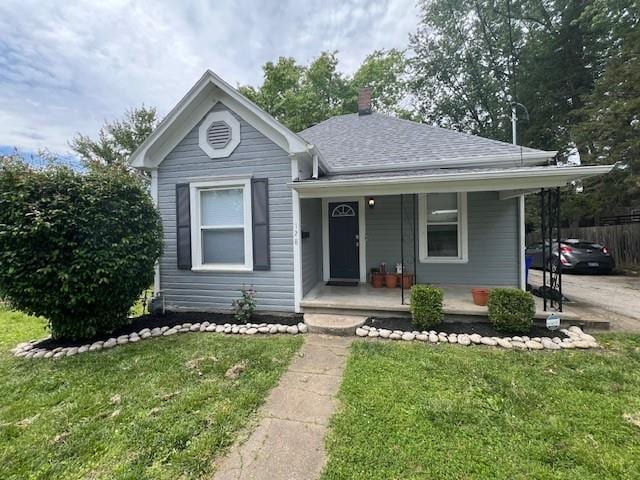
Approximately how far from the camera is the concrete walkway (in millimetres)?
1995

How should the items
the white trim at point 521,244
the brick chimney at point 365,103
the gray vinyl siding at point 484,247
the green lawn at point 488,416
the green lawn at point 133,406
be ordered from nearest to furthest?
1. the green lawn at point 488,416
2. the green lawn at point 133,406
3. the white trim at point 521,244
4. the gray vinyl siding at point 484,247
5. the brick chimney at point 365,103

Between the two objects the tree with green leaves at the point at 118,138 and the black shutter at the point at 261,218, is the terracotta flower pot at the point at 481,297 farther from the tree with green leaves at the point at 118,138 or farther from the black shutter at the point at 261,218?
the tree with green leaves at the point at 118,138

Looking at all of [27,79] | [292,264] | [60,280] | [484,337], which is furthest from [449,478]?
[27,79]

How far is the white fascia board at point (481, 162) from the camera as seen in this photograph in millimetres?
5844

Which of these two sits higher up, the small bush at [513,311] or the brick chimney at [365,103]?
the brick chimney at [365,103]

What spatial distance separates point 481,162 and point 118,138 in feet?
63.1

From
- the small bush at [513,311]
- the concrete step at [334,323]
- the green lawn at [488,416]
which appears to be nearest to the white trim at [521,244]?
the small bush at [513,311]

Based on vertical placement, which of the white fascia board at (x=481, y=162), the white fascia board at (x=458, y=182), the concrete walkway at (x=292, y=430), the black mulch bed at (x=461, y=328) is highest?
the white fascia board at (x=481, y=162)

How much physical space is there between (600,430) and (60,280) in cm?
611

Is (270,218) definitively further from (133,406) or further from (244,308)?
(133,406)

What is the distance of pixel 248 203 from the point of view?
17.9ft

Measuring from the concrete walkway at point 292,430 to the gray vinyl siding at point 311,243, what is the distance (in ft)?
7.62

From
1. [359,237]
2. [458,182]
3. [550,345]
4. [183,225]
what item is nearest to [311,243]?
[359,237]

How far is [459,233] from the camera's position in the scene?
21.5 ft
